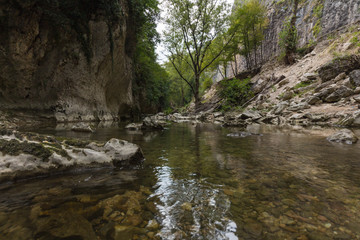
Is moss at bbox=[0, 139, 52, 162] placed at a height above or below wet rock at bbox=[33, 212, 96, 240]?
A: above

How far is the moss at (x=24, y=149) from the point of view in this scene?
1.74 m

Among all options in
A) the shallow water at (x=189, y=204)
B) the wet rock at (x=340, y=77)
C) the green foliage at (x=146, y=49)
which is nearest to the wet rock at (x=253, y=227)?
the shallow water at (x=189, y=204)

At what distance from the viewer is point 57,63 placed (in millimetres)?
8852

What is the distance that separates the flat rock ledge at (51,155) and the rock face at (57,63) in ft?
23.8

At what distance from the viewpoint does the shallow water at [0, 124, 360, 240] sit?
1.07 meters

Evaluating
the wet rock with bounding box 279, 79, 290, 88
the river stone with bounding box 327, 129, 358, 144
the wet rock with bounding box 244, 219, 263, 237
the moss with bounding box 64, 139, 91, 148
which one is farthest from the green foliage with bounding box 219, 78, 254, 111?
the wet rock with bounding box 244, 219, 263, 237

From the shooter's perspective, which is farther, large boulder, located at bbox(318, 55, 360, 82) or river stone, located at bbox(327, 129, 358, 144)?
large boulder, located at bbox(318, 55, 360, 82)

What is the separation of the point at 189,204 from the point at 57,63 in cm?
1020

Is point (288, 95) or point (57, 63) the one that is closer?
point (57, 63)

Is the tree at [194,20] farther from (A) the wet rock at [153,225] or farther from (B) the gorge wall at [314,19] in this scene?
(A) the wet rock at [153,225]

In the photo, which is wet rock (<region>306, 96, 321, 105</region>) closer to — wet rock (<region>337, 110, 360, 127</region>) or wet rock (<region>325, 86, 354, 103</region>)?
wet rock (<region>325, 86, 354, 103</region>)

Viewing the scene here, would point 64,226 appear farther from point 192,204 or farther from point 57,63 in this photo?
point 57,63

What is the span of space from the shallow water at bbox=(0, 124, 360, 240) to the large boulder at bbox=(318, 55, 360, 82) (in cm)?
1153

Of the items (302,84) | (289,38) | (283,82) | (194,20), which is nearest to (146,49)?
(194,20)
